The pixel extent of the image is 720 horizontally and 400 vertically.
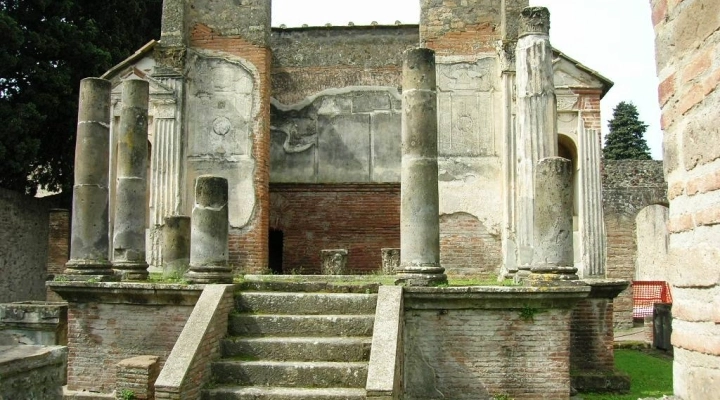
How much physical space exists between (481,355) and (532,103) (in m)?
4.19

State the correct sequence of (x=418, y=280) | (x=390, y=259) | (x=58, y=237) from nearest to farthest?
(x=418, y=280), (x=390, y=259), (x=58, y=237)

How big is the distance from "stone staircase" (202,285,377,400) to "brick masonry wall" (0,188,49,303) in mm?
12139

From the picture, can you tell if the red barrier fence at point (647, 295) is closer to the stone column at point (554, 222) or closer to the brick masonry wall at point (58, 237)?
the stone column at point (554, 222)

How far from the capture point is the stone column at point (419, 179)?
9.55 m

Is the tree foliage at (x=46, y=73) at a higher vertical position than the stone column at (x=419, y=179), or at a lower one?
higher

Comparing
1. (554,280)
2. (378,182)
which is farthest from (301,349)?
(378,182)

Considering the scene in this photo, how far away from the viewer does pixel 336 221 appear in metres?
16.2

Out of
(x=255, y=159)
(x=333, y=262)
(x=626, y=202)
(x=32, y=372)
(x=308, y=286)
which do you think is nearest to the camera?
(x=32, y=372)

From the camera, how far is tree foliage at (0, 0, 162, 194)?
704 inches

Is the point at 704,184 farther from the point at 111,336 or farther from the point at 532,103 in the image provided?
the point at 111,336

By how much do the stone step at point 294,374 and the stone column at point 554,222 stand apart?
2.91 m

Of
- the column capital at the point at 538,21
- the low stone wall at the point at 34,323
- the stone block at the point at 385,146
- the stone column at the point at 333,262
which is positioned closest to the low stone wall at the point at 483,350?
the column capital at the point at 538,21

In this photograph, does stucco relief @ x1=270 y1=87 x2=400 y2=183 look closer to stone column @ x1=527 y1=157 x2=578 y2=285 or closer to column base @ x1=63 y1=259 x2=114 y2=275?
column base @ x1=63 y1=259 x2=114 y2=275

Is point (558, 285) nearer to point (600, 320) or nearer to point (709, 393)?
point (600, 320)
